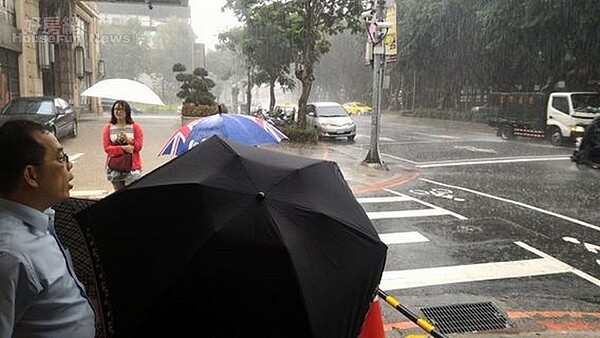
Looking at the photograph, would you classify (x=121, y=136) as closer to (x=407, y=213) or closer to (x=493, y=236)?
(x=407, y=213)

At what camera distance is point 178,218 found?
72.8 inches

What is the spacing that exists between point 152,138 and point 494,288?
15.8 m

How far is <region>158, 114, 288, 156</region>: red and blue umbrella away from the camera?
5234 millimetres

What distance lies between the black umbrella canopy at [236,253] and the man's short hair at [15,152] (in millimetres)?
392

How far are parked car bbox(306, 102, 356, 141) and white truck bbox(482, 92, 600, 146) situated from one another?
23.1ft

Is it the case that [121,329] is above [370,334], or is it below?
above

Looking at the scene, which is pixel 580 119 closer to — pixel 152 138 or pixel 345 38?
pixel 152 138

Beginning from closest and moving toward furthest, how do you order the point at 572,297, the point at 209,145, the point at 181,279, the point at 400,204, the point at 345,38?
the point at 181,279, the point at 209,145, the point at 572,297, the point at 400,204, the point at 345,38

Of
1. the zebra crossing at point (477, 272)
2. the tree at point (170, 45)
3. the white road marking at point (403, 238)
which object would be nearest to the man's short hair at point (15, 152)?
the zebra crossing at point (477, 272)

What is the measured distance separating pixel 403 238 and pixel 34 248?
20.8ft

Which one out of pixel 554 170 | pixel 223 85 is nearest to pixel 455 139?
pixel 554 170

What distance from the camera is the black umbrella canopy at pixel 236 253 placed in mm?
1700

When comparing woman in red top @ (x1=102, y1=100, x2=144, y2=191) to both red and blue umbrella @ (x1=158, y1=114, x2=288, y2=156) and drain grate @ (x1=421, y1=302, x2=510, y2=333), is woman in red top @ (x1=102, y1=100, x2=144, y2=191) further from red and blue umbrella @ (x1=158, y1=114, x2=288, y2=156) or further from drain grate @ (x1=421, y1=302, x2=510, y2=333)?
drain grate @ (x1=421, y1=302, x2=510, y2=333)

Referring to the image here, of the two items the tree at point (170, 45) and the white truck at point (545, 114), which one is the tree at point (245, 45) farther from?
the tree at point (170, 45)
